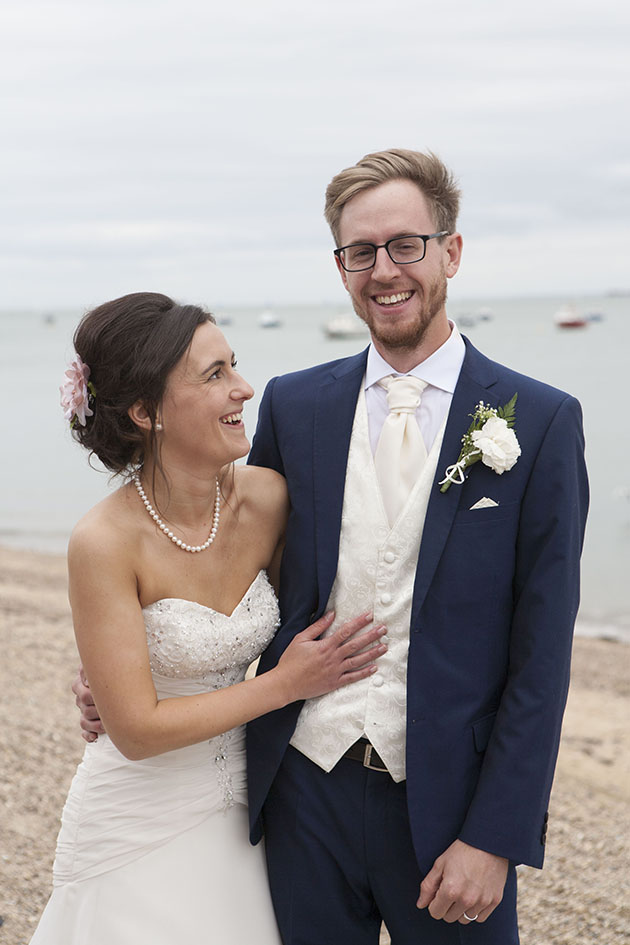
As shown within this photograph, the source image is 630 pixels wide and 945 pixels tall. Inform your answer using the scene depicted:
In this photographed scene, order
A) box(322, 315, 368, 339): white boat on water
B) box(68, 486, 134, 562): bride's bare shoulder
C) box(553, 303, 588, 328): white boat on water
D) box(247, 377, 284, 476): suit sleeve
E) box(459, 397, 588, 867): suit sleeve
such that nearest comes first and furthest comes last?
1. box(459, 397, 588, 867): suit sleeve
2. box(68, 486, 134, 562): bride's bare shoulder
3. box(247, 377, 284, 476): suit sleeve
4. box(322, 315, 368, 339): white boat on water
5. box(553, 303, 588, 328): white boat on water

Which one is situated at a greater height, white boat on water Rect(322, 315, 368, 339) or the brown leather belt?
the brown leather belt

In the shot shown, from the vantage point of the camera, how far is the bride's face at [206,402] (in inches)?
104

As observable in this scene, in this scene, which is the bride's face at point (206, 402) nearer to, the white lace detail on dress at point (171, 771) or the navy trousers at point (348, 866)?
the white lace detail on dress at point (171, 771)

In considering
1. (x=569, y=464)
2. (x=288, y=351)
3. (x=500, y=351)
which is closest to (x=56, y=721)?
(x=569, y=464)

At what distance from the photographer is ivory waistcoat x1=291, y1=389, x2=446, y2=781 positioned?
102 inches

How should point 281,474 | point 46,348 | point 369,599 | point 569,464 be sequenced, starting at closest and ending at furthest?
point 569,464, point 369,599, point 281,474, point 46,348

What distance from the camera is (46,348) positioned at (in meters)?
80.8

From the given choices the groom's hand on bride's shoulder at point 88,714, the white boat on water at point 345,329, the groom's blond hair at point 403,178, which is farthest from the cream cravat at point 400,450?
the white boat on water at point 345,329

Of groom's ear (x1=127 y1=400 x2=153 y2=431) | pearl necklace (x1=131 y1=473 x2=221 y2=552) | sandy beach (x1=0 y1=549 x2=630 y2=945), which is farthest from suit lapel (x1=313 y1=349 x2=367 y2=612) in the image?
sandy beach (x1=0 y1=549 x2=630 y2=945)

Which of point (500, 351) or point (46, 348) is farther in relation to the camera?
point (46, 348)

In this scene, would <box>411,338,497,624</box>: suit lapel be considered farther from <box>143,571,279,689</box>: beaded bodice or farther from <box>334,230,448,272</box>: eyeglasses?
<box>143,571,279,689</box>: beaded bodice

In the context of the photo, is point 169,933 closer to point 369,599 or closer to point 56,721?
point 369,599

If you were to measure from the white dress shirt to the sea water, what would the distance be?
58cm

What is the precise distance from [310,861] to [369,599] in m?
0.75
